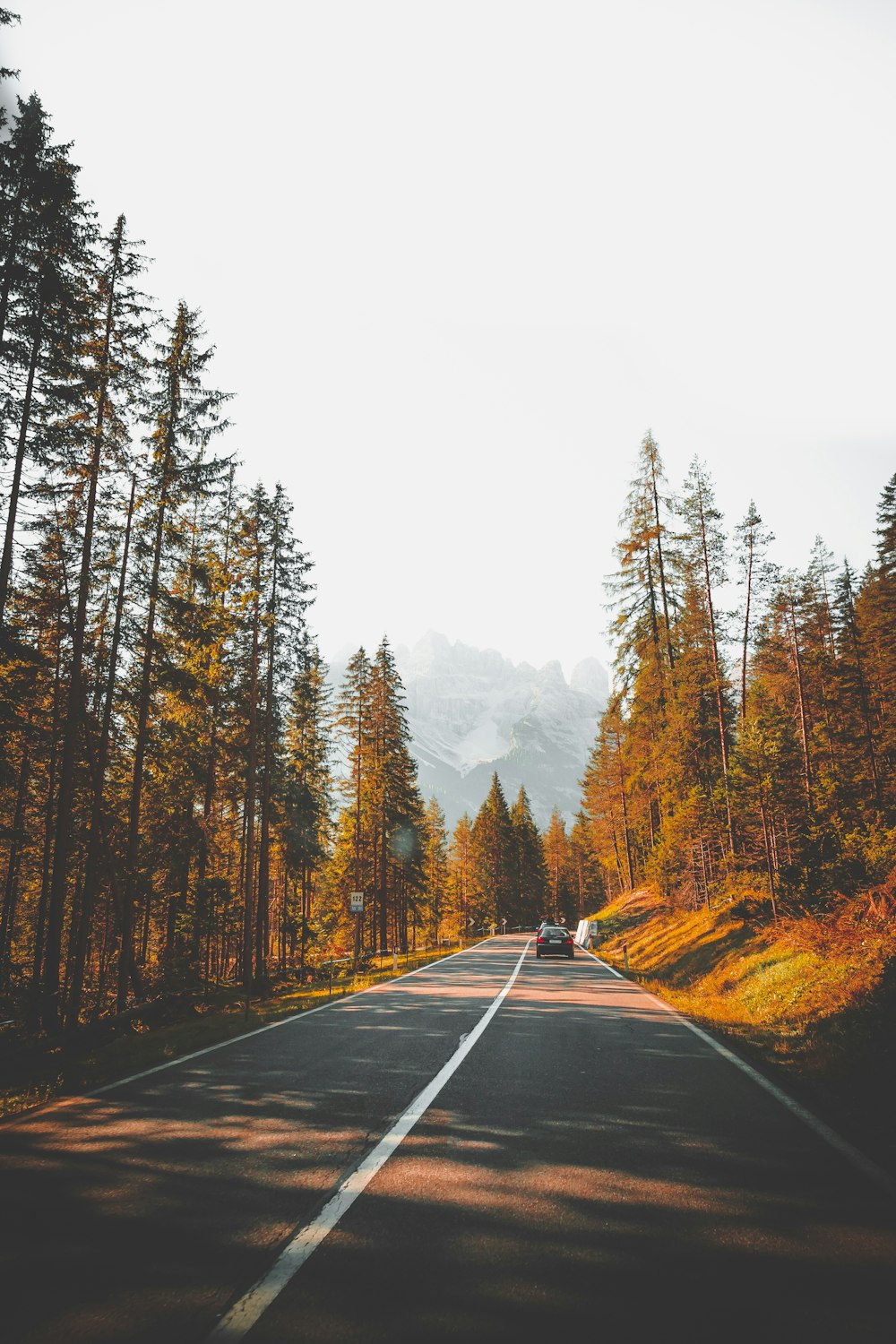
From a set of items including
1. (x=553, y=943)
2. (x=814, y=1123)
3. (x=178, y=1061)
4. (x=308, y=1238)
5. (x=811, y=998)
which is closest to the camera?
(x=308, y=1238)

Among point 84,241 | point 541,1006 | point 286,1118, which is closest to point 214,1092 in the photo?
point 286,1118

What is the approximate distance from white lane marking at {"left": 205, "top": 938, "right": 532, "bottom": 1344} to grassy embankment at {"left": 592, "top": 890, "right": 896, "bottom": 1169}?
11.9 ft

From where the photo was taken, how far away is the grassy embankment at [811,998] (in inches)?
259

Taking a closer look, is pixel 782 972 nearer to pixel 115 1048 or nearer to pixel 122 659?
pixel 115 1048

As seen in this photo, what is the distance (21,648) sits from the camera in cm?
1357

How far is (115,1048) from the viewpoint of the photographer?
1085 cm

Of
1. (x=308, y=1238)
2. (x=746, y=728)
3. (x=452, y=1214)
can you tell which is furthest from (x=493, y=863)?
(x=308, y=1238)

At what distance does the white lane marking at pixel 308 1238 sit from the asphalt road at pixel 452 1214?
5cm

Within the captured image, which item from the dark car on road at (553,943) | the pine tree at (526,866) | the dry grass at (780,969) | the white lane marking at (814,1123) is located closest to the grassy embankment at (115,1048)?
the white lane marking at (814,1123)

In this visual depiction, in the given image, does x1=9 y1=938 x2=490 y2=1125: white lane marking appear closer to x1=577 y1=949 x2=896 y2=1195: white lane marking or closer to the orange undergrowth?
x1=577 y1=949 x2=896 y2=1195: white lane marking

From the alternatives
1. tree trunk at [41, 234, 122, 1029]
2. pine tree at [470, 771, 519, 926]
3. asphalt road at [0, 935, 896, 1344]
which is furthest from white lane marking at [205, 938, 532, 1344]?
pine tree at [470, 771, 519, 926]

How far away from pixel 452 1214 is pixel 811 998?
10.1m

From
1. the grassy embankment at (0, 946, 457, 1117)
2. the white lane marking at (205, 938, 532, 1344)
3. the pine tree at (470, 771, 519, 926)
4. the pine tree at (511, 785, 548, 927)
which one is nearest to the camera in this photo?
the white lane marking at (205, 938, 532, 1344)

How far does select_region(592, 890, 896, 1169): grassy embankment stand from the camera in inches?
259
